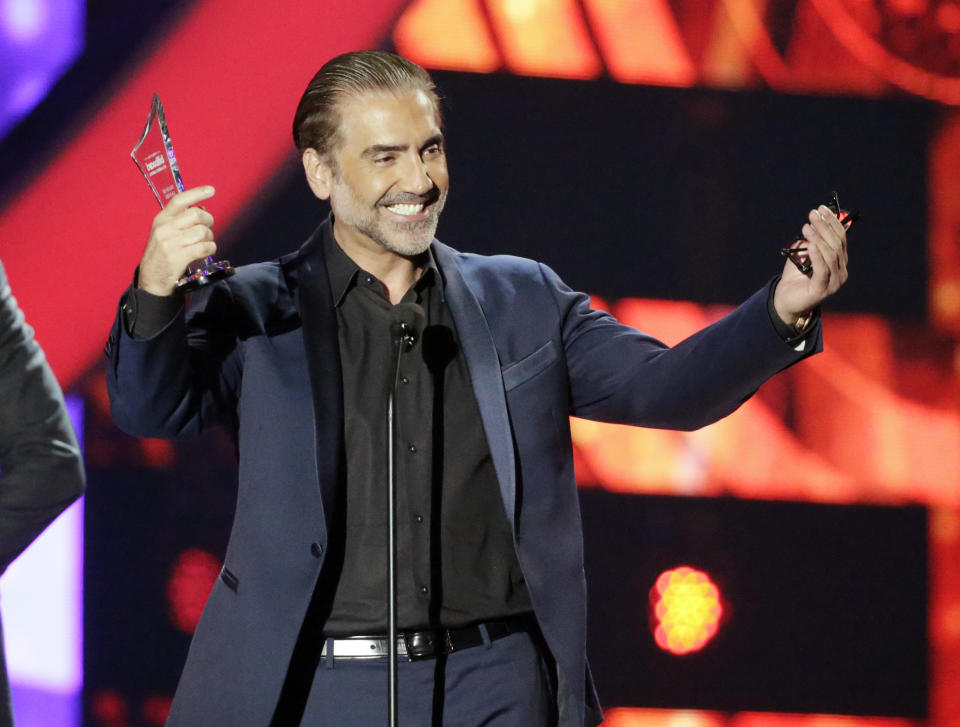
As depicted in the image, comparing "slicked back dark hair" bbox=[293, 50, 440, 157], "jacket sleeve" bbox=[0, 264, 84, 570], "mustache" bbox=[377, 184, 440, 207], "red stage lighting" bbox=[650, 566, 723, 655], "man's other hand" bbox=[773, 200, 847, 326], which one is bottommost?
"red stage lighting" bbox=[650, 566, 723, 655]

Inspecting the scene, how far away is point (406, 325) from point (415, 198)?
1.64 feet

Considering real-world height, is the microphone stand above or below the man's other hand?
below

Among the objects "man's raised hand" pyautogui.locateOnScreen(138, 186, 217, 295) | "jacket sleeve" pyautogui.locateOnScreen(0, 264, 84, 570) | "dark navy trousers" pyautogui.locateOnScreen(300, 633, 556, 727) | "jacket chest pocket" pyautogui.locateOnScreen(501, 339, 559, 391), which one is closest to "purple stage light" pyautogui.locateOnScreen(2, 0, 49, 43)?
"man's raised hand" pyautogui.locateOnScreen(138, 186, 217, 295)

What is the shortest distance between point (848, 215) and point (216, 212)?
1963 mm

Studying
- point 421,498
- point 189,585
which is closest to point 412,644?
point 421,498

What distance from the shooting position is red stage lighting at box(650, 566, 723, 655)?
3.68 m

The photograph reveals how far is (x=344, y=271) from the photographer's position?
7.86 ft

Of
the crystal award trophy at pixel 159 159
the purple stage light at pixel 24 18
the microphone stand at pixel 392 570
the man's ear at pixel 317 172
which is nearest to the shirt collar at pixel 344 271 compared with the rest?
the man's ear at pixel 317 172

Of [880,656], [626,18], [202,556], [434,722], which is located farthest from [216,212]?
[880,656]

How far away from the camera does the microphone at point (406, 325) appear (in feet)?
6.27

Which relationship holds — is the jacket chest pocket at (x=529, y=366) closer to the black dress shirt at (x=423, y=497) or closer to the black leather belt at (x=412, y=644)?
the black dress shirt at (x=423, y=497)

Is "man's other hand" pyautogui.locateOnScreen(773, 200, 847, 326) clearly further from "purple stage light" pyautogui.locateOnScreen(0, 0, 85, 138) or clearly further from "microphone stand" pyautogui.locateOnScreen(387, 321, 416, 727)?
"purple stage light" pyautogui.locateOnScreen(0, 0, 85, 138)

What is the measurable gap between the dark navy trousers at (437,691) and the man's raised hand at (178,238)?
2.24 feet

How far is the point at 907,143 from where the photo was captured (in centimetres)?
385
